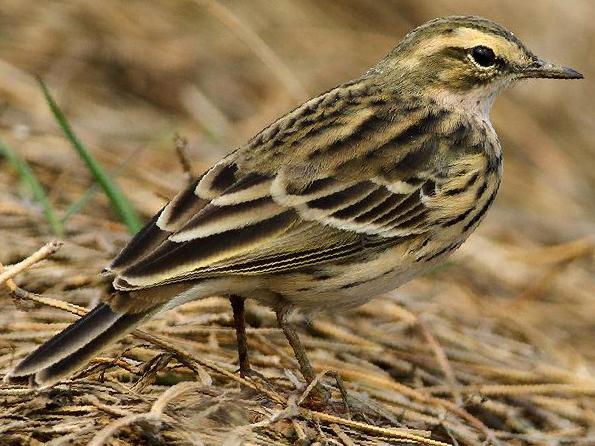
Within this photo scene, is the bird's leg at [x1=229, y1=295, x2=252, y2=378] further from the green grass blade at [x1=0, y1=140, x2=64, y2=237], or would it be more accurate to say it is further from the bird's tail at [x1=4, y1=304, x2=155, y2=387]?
the green grass blade at [x1=0, y1=140, x2=64, y2=237]

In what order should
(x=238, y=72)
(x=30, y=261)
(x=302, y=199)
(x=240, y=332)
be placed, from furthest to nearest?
1. (x=238, y=72)
2. (x=240, y=332)
3. (x=302, y=199)
4. (x=30, y=261)

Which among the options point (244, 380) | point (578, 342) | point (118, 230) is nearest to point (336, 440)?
point (244, 380)

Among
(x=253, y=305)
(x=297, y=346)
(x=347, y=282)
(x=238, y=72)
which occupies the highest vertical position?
(x=238, y=72)

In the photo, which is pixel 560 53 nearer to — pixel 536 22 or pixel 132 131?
pixel 536 22

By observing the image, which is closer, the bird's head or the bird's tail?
the bird's tail

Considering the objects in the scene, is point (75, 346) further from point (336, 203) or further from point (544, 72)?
point (544, 72)

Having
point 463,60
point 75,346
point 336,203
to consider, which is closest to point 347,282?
point 336,203

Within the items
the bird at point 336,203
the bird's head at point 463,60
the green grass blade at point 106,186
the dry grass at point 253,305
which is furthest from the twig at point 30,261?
the bird's head at point 463,60

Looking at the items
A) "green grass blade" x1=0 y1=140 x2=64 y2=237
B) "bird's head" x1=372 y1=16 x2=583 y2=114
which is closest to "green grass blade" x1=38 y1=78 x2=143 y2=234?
"green grass blade" x1=0 y1=140 x2=64 y2=237
